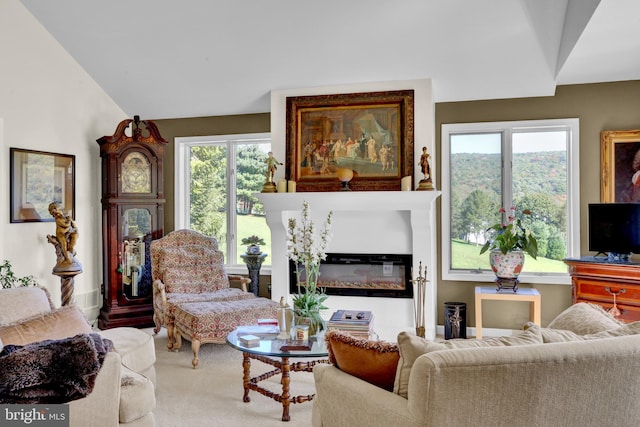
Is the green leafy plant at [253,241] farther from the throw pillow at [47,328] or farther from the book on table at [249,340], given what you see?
the throw pillow at [47,328]

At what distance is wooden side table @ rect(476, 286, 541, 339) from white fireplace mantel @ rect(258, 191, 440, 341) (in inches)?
17.0

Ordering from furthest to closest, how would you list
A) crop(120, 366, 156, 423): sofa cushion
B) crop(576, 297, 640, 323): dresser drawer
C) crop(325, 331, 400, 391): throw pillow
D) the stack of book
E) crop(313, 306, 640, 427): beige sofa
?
1. crop(576, 297, 640, 323): dresser drawer
2. the stack of book
3. crop(120, 366, 156, 423): sofa cushion
4. crop(325, 331, 400, 391): throw pillow
5. crop(313, 306, 640, 427): beige sofa

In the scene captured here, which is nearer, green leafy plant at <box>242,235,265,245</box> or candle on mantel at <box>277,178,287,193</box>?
candle on mantel at <box>277,178,287,193</box>

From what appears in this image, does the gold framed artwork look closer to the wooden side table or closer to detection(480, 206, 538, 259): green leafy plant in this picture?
detection(480, 206, 538, 259): green leafy plant

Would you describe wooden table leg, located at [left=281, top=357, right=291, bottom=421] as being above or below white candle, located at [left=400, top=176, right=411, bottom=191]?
below

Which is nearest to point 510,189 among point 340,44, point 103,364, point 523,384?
point 340,44

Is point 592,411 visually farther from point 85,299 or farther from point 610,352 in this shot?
point 85,299

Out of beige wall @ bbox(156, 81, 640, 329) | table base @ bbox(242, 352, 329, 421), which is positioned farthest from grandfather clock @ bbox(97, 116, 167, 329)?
beige wall @ bbox(156, 81, 640, 329)

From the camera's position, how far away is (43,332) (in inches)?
102

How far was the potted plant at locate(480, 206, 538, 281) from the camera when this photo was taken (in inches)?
183

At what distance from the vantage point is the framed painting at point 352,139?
488cm

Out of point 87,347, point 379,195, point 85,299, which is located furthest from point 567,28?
point 85,299

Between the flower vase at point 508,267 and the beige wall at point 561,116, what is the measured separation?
1.45ft

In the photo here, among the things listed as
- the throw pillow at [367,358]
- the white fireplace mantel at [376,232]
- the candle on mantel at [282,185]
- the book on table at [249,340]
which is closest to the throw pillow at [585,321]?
the throw pillow at [367,358]
